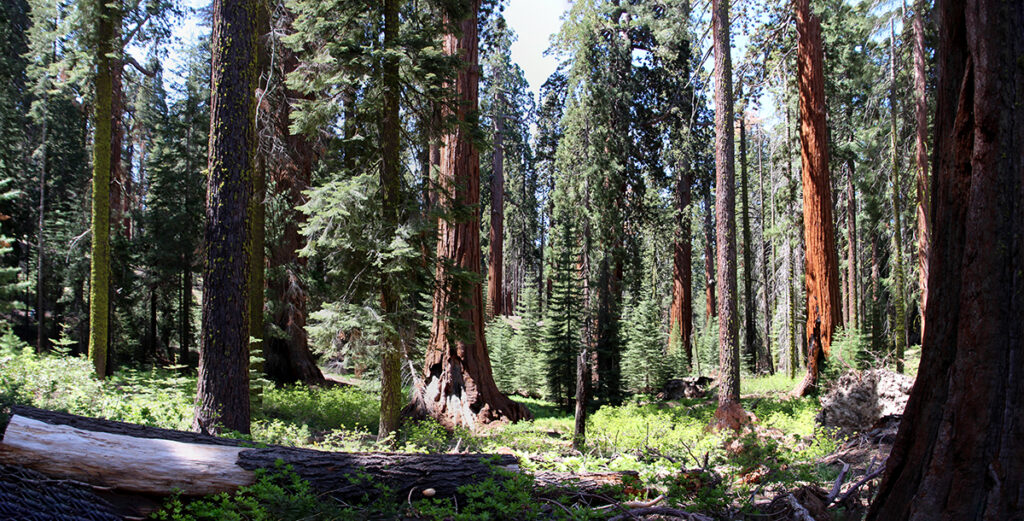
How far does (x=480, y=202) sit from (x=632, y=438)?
30.2ft

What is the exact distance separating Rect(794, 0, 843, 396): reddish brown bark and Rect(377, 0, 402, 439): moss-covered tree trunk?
9630 millimetres

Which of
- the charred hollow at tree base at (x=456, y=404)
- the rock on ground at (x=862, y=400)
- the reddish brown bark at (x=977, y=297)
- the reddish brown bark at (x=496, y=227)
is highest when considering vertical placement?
the reddish brown bark at (x=496, y=227)

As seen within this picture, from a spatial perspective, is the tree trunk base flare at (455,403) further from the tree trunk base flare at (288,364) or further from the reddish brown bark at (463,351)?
the tree trunk base flare at (288,364)

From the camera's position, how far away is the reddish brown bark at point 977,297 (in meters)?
2.49

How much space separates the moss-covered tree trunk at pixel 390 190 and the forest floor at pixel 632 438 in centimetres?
53

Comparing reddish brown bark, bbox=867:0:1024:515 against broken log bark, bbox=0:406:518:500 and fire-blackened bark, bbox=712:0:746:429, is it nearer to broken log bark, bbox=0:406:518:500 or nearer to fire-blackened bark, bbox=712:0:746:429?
broken log bark, bbox=0:406:518:500

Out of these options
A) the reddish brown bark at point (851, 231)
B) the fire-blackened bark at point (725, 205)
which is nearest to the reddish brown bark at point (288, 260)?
the fire-blackened bark at point (725, 205)

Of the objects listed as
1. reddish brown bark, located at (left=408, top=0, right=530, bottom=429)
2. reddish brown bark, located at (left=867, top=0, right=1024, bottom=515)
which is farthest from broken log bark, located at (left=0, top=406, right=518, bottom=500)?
reddish brown bark, located at (left=408, top=0, right=530, bottom=429)

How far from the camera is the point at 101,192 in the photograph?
12.5 metres

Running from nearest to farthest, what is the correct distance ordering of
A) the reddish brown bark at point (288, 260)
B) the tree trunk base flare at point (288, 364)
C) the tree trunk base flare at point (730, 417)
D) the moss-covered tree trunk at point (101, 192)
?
the tree trunk base flare at point (730, 417), the moss-covered tree trunk at point (101, 192), the reddish brown bark at point (288, 260), the tree trunk base flare at point (288, 364)

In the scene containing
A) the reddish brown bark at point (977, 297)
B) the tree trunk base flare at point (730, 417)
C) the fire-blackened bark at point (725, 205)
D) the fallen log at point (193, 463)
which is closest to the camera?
the reddish brown bark at point (977, 297)

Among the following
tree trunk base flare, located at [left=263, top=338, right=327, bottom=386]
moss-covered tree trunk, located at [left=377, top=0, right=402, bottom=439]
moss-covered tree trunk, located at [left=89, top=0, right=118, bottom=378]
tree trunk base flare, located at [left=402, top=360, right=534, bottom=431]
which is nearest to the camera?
moss-covered tree trunk, located at [left=377, top=0, right=402, bottom=439]

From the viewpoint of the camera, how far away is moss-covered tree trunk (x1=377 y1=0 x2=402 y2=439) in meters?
7.85

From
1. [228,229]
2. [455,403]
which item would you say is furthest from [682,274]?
[228,229]
